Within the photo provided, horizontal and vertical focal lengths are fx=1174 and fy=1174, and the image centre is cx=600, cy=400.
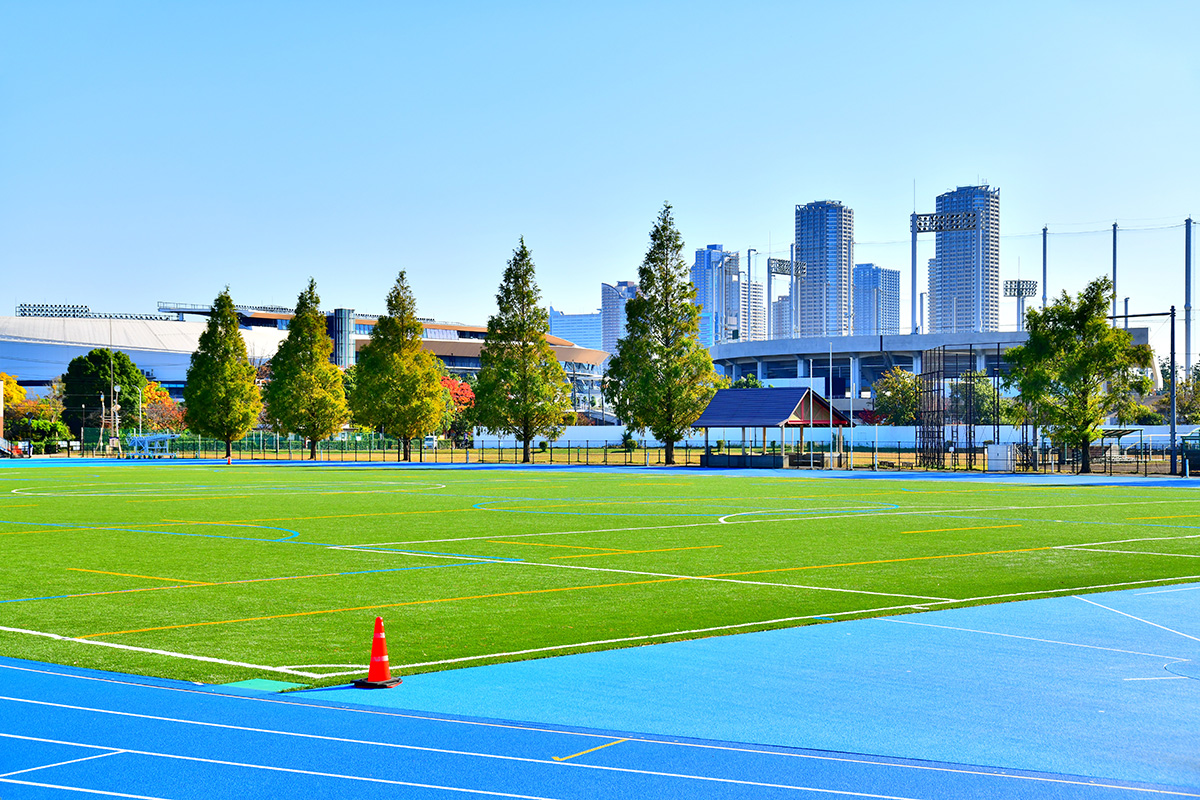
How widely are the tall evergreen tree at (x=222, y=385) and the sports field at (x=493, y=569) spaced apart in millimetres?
46328

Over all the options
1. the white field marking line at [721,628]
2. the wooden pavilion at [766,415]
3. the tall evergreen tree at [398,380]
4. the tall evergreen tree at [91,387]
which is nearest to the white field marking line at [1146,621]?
the white field marking line at [721,628]

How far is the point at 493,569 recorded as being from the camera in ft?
55.8

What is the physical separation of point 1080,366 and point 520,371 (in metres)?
33.8

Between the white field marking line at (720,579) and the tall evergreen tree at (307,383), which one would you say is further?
the tall evergreen tree at (307,383)

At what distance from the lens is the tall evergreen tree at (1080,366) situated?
58.4 meters

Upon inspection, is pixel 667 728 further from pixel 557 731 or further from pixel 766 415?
pixel 766 415

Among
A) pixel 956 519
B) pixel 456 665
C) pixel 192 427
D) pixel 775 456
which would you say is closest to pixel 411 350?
pixel 192 427

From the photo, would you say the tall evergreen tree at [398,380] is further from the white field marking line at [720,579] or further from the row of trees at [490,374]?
the white field marking line at [720,579]

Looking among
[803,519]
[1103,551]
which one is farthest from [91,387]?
[1103,551]

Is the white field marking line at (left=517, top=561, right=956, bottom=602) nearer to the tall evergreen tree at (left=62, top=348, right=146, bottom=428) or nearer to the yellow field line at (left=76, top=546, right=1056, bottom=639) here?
the yellow field line at (left=76, top=546, right=1056, bottom=639)

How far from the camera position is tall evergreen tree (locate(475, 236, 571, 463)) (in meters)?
75.0

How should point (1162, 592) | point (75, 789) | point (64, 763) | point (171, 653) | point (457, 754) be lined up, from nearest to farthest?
point (75, 789), point (64, 763), point (457, 754), point (171, 653), point (1162, 592)

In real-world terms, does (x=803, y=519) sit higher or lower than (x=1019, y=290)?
lower

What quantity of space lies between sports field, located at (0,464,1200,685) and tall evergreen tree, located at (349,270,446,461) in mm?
43018
